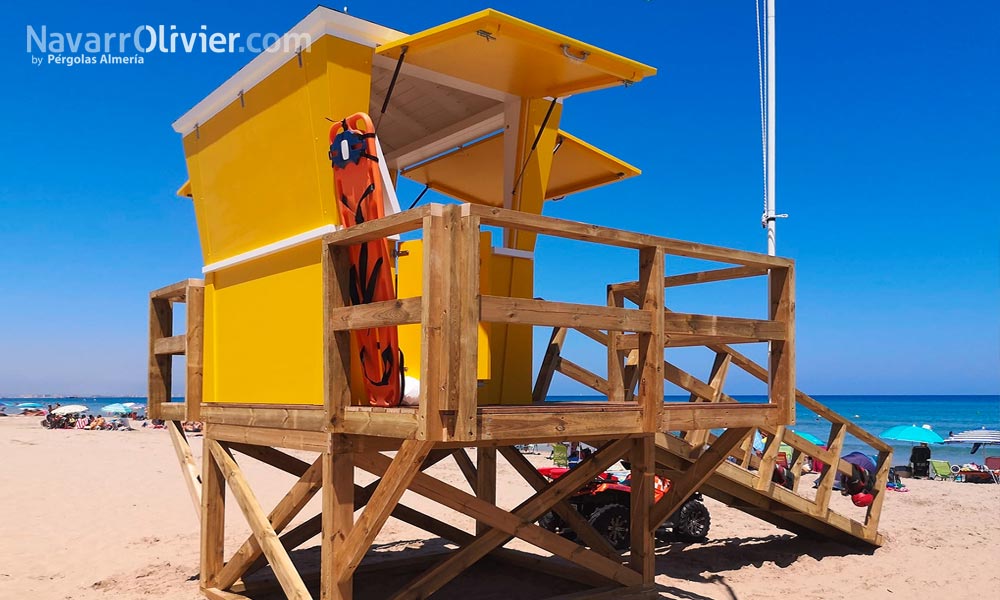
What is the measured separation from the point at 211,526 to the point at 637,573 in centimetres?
385

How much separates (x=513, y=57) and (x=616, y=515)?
235 inches

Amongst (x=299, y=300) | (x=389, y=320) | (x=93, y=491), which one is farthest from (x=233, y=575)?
(x=93, y=491)

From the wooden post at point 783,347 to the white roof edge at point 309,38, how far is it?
3492mm

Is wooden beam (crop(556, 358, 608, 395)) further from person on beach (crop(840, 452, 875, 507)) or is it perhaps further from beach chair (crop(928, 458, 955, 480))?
beach chair (crop(928, 458, 955, 480))

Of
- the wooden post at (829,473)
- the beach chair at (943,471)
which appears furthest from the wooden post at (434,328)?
A: the beach chair at (943,471)

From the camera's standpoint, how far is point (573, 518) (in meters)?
8.23

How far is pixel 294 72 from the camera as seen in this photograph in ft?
20.3

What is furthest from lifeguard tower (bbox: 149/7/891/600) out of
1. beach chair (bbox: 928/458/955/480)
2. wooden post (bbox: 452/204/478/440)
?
beach chair (bbox: 928/458/955/480)

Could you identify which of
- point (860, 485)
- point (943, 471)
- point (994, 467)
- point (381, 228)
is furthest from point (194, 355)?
point (994, 467)

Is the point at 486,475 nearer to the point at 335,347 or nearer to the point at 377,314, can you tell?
the point at 335,347

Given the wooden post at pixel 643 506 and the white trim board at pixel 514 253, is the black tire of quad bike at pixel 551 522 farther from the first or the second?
the white trim board at pixel 514 253

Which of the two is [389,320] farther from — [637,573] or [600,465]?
[637,573]

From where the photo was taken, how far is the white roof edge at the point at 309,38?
584 cm

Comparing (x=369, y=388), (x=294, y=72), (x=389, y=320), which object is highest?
(x=294, y=72)
